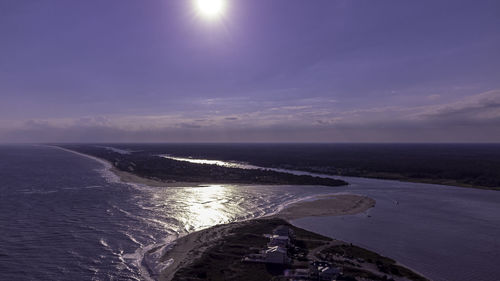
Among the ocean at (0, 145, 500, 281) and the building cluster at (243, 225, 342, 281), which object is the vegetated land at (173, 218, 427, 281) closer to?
the building cluster at (243, 225, 342, 281)

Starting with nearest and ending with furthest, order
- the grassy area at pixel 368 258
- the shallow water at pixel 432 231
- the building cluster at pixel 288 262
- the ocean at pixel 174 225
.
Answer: the building cluster at pixel 288 262 < the grassy area at pixel 368 258 < the ocean at pixel 174 225 < the shallow water at pixel 432 231

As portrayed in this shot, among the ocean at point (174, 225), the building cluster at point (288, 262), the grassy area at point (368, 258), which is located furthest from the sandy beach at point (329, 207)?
the grassy area at point (368, 258)

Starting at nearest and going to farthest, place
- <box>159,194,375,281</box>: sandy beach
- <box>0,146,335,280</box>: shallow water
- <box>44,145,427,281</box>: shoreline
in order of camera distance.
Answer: <box>0,146,335,280</box>: shallow water < <box>44,145,427,281</box>: shoreline < <box>159,194,375,281</box>: sandy beach

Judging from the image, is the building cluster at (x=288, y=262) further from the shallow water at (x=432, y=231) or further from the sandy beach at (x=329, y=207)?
the sandy beach at (x=329, y=207)

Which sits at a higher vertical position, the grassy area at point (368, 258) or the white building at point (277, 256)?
the white building at point (277, 256)

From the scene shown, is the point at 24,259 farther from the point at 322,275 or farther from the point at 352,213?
the point at 352,213

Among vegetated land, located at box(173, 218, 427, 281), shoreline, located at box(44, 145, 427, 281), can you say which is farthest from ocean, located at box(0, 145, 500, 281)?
vegetated land, located at box(173, 218, 427, 281)
